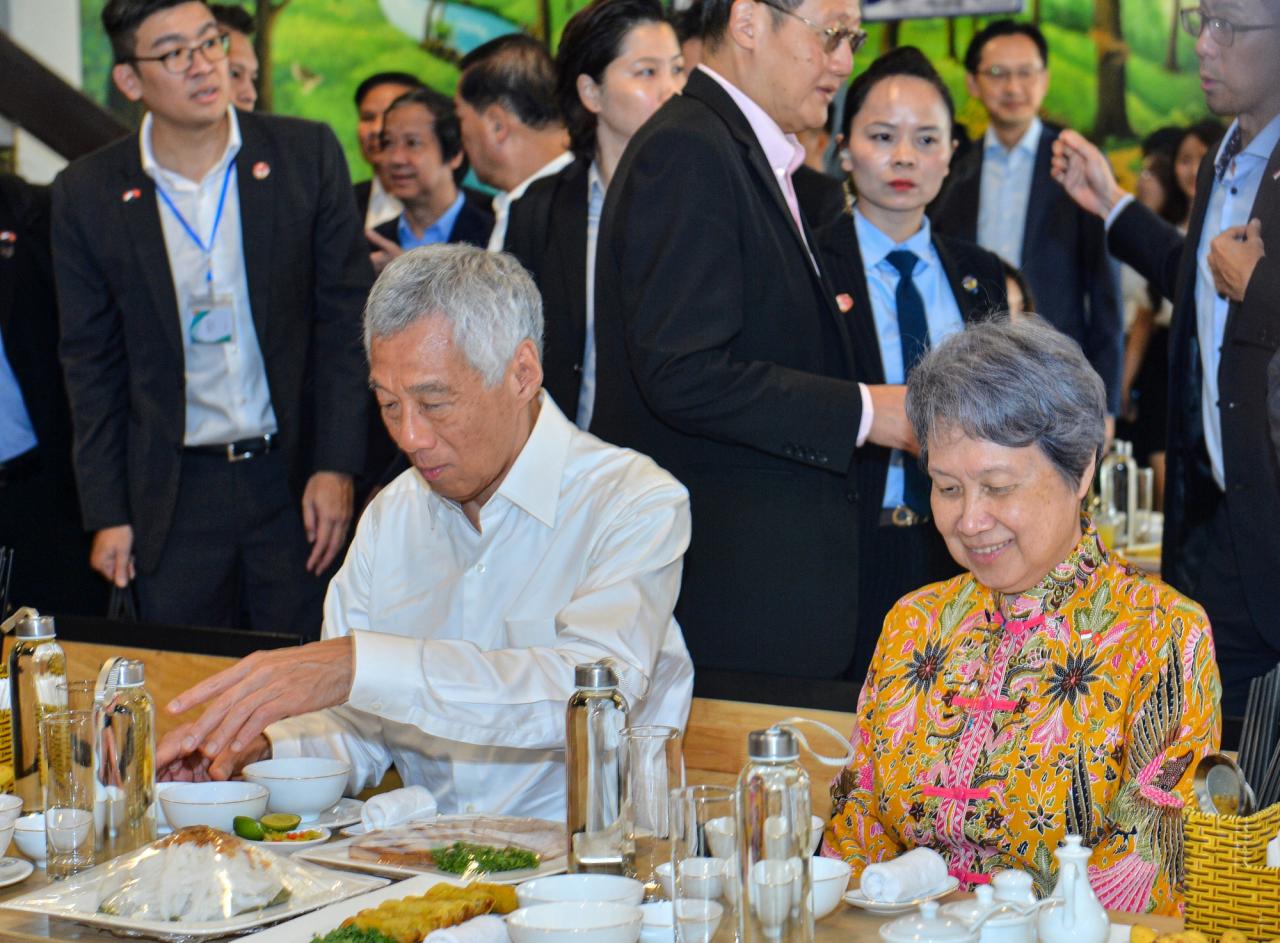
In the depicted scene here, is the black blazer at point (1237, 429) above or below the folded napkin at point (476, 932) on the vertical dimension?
above

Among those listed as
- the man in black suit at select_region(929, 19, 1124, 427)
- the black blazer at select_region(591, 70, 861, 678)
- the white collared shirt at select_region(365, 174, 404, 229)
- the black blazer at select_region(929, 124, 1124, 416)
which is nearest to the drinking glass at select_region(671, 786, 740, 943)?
the black blazer at select_region(591, 70, 861, 678)

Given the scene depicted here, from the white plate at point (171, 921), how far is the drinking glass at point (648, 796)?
28 centimetres

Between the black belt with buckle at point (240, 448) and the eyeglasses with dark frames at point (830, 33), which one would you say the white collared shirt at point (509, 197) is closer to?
the black belt with buckle at point (240, 448)

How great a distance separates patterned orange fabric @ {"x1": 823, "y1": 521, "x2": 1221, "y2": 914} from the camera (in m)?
1.88

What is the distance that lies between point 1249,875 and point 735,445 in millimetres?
1484

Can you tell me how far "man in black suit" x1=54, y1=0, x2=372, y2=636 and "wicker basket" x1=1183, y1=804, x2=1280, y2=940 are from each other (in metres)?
2.63

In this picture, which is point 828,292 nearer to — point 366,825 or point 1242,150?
point 1242,150

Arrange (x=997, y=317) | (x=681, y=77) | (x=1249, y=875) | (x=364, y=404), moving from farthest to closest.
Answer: (x=364, y=404)
(x=681, y=77)
(x=997, y=317)
(x=1249, y=875)

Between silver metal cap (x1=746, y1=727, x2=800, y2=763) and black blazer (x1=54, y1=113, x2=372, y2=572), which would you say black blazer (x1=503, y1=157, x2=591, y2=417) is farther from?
silver metal cap (x1=746, y1=727, x2=800, y2=763)

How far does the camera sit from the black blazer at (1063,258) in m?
5.23

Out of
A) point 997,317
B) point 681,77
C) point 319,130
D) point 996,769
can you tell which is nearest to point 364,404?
point 319,130

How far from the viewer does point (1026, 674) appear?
6.61 ft

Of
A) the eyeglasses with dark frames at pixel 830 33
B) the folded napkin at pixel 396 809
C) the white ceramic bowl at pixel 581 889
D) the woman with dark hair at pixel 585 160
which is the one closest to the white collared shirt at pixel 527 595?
the folded napkin at pixel 396 809

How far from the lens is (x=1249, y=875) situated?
1556mm
